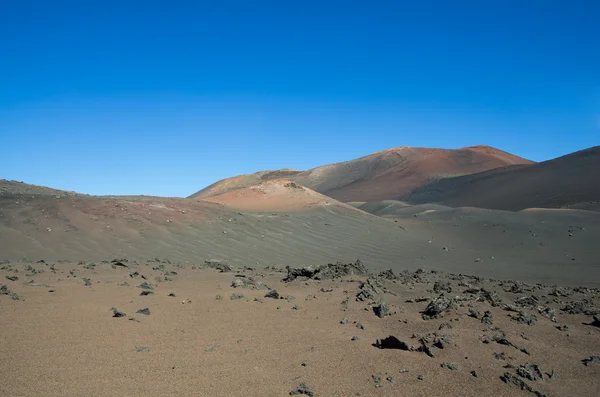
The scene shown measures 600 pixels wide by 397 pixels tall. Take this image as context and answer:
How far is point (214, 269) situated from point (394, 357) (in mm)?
5518

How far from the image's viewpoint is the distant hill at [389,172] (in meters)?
63.0

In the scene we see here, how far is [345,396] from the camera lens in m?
3.18

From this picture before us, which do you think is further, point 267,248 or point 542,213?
point 542,213

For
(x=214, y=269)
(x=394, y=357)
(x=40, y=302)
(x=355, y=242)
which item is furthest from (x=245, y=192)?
(x=394, y=357)

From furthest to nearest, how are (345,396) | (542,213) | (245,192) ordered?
(245,192)
(542,213)
(345,396)

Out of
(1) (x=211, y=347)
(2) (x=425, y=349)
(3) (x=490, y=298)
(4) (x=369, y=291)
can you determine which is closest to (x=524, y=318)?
(3) (x=490, y=298)

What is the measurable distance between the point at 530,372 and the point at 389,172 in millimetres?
68907

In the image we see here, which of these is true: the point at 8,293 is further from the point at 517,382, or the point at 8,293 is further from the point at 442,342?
the point at 517,382

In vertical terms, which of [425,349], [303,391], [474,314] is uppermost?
[474,314]

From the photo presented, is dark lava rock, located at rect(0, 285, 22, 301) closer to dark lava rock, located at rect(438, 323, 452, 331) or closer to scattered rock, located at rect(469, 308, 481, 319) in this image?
dark lava rock, located at rect(438, 323, 452, 331)

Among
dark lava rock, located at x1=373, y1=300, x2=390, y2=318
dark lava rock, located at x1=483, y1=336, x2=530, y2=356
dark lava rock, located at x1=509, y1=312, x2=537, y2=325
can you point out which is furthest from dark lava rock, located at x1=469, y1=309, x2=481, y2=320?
dark lava rock, located at x1=373, y1=300, x2=390, y2=318

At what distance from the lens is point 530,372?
3.59m

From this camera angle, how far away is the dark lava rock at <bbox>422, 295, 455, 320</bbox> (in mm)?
4996

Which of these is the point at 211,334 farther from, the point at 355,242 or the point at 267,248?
the point at 355,242
